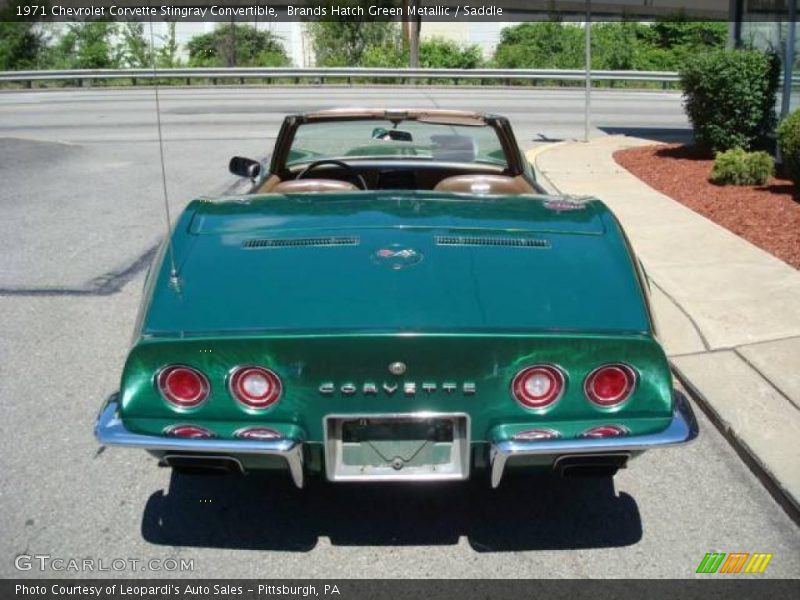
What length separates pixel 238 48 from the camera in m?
41.0

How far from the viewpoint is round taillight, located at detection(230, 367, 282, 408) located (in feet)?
9.59

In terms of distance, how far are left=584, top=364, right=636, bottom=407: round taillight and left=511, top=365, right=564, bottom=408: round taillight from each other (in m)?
0.10

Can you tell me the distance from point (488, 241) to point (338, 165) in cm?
192

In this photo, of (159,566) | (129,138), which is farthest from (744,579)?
(129,138)

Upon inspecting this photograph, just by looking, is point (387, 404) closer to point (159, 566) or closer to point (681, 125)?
point (159, 566)

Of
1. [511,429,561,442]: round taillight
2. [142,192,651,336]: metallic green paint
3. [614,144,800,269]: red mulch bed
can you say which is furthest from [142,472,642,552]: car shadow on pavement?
[614,144,800,269]: red mulch bed

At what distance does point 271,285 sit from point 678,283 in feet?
13.5

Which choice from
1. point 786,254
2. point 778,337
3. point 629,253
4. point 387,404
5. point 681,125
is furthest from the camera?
point 681,125

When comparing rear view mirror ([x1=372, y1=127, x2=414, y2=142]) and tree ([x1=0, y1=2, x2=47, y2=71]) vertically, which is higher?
tree ([x1=0, y1=2, x2=47, y2=71])

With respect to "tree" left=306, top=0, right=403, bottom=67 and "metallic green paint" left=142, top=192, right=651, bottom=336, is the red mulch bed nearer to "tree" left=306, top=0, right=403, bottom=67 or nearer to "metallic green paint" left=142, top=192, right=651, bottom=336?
"metallic green paint" left=142, top=192, right=651, bottom=336

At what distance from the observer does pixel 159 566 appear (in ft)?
10.6

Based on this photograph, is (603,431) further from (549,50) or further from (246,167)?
(549,50)

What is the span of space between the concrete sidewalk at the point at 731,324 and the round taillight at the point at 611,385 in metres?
1.14

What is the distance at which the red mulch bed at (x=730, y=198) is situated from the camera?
780 centimetres
